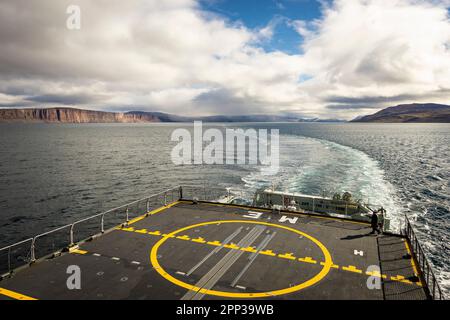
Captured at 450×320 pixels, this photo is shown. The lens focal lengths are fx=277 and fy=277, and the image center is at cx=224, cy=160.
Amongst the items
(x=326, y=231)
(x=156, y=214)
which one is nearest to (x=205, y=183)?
(x=156, y=214)

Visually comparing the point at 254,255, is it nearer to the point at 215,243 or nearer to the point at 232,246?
the point at 232,246

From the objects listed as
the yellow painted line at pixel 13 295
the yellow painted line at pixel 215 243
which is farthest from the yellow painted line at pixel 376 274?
the yellow painted line at pixel 13 295

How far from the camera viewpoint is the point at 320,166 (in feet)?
229

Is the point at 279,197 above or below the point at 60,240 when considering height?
above

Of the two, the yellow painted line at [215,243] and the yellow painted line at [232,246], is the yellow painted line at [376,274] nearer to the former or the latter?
the yellow painted line at [232,246]

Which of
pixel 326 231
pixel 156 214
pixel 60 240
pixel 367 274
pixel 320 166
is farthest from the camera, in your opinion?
pixel 320 166

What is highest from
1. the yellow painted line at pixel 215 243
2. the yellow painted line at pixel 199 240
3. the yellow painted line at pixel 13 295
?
the yellow painted line at pixel 13 295

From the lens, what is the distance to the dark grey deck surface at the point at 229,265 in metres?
12.1

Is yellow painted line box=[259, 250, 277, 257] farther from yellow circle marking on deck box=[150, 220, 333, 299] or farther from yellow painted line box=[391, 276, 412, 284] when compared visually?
yellow painted line box=[391, 276, 412, 284]

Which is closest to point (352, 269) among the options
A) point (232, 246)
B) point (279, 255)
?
point (279, 255)

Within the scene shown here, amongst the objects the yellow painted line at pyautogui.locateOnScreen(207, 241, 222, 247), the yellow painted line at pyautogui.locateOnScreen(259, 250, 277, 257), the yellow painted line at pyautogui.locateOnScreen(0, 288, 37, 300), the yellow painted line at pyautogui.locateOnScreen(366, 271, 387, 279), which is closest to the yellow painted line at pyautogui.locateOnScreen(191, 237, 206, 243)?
the yellow painted line at pyautogui.locateOnScreen(207, 241, 222, 247)

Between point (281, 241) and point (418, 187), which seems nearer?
point (281, 241)
